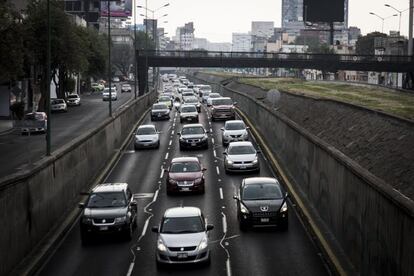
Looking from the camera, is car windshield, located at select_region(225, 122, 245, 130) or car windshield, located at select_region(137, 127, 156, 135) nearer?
car windshield, located at select_region(225, 122, 245, 130)

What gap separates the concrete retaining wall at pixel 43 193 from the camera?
59.7 feet

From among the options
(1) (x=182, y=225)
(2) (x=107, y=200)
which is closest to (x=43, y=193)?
(2) (x=107, y=200)

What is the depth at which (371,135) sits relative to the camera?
3167 cm

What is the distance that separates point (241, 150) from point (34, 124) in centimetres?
2601

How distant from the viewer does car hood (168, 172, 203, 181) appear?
29969mm

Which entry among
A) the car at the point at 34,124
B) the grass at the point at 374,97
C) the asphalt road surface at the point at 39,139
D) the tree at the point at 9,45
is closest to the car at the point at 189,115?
the asphalt road surface at the point at 39,139

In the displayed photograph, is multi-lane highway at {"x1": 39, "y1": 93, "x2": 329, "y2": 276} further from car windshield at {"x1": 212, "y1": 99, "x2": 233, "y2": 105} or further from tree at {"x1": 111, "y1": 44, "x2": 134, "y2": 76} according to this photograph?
tree at {"x1": 111, "y1": 44, "x2": 134, "y2": 76}

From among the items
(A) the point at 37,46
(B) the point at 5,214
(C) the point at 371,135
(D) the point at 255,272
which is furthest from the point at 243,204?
A: (A) the point at 37,46

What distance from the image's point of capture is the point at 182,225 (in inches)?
782

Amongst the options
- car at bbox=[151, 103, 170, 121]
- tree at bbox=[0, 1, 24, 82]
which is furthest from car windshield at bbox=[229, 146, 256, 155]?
car at bbox=[151, 103, 170, 121]

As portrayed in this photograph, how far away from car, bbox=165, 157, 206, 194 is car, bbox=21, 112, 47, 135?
85.8 feet

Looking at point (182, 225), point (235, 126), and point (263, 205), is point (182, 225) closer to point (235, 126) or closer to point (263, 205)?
point (263, 205)

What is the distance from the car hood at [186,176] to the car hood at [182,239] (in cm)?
1057

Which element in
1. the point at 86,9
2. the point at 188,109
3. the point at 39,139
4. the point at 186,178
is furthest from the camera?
the point at 86,9
